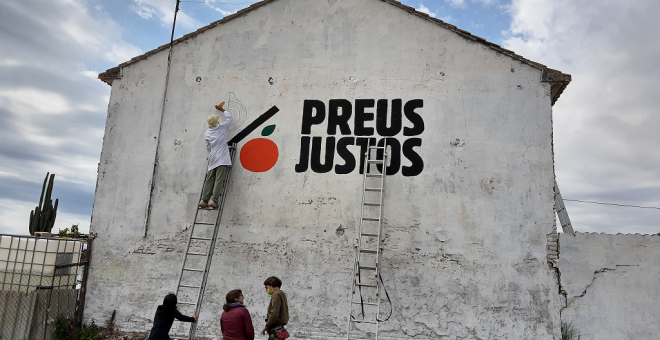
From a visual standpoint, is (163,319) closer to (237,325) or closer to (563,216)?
(237,325)

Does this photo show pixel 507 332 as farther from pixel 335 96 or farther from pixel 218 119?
pixel 218 119

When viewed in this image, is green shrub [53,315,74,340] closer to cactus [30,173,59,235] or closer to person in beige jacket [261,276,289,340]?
cactus [30,173,59,235]

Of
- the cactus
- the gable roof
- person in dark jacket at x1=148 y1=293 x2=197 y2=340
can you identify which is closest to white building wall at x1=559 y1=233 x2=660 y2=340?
the gable roof

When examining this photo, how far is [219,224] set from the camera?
778cm

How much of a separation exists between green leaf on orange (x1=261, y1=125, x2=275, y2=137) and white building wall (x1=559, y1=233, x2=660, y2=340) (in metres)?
4.93

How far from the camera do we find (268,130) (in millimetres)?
8016

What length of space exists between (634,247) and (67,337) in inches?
357

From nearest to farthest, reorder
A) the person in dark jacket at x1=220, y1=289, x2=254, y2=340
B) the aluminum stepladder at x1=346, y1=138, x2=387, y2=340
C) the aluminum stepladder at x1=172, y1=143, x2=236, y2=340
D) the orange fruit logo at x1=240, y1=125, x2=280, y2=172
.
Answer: the person in dark jacket at x1=220, y1=289, x2=254, y2=340, the aluminum stepladder at x1=346, y1=138, x2=387, y2=340, the aluminum stepladder at x1=172, y1=143, x2=236, y2=340, the orange fruit logo at x1=240, y1=125, x2=280, y2=172

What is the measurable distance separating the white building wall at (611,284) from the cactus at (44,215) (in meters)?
9.75

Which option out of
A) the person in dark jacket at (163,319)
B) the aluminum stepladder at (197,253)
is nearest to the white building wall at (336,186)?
the aluminum stepladder at (197,253)

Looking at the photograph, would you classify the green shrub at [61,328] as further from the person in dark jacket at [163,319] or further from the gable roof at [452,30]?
the gable roof at [452,30]

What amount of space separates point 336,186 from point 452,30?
3.30 m

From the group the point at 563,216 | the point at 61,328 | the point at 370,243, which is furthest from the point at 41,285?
the point at 563,216

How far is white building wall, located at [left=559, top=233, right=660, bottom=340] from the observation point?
6789 mm
